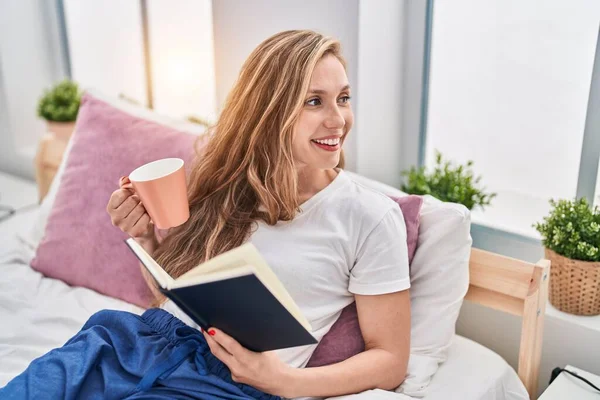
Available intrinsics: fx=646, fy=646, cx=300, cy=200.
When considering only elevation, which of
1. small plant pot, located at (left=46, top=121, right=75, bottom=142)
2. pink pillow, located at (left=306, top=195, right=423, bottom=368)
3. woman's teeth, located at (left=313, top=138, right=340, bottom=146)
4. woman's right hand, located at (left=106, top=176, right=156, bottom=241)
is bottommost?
pink pillow, located at (left=306, top=195, right=423, bottom=368)

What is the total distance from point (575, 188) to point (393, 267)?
60 cm

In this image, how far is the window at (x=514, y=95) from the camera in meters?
1.46

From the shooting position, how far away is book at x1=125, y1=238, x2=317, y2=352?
0.86 meters

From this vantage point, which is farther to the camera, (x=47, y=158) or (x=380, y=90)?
(x=47, y=158)

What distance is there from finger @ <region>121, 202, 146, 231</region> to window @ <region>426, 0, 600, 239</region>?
0.88 metres

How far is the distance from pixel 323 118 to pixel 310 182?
17cm

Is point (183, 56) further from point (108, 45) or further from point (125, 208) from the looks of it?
point (125, 208)

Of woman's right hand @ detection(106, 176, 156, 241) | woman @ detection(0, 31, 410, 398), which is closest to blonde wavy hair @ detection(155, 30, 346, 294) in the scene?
woman @ detection(0, 31, 410, 398)

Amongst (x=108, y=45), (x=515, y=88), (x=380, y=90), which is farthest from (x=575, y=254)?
(x=108, y=45)

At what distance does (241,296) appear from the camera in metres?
0.89

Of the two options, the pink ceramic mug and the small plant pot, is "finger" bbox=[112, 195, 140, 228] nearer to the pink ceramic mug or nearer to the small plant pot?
the pink ceramic mug

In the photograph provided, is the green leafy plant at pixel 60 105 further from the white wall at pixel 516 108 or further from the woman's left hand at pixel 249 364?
the woman's left hand at pixel 249 364

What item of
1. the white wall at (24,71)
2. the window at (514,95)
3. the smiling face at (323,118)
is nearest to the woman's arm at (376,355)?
the smiling face at (323,118)

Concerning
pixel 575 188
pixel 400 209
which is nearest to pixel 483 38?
pixel 575 188
